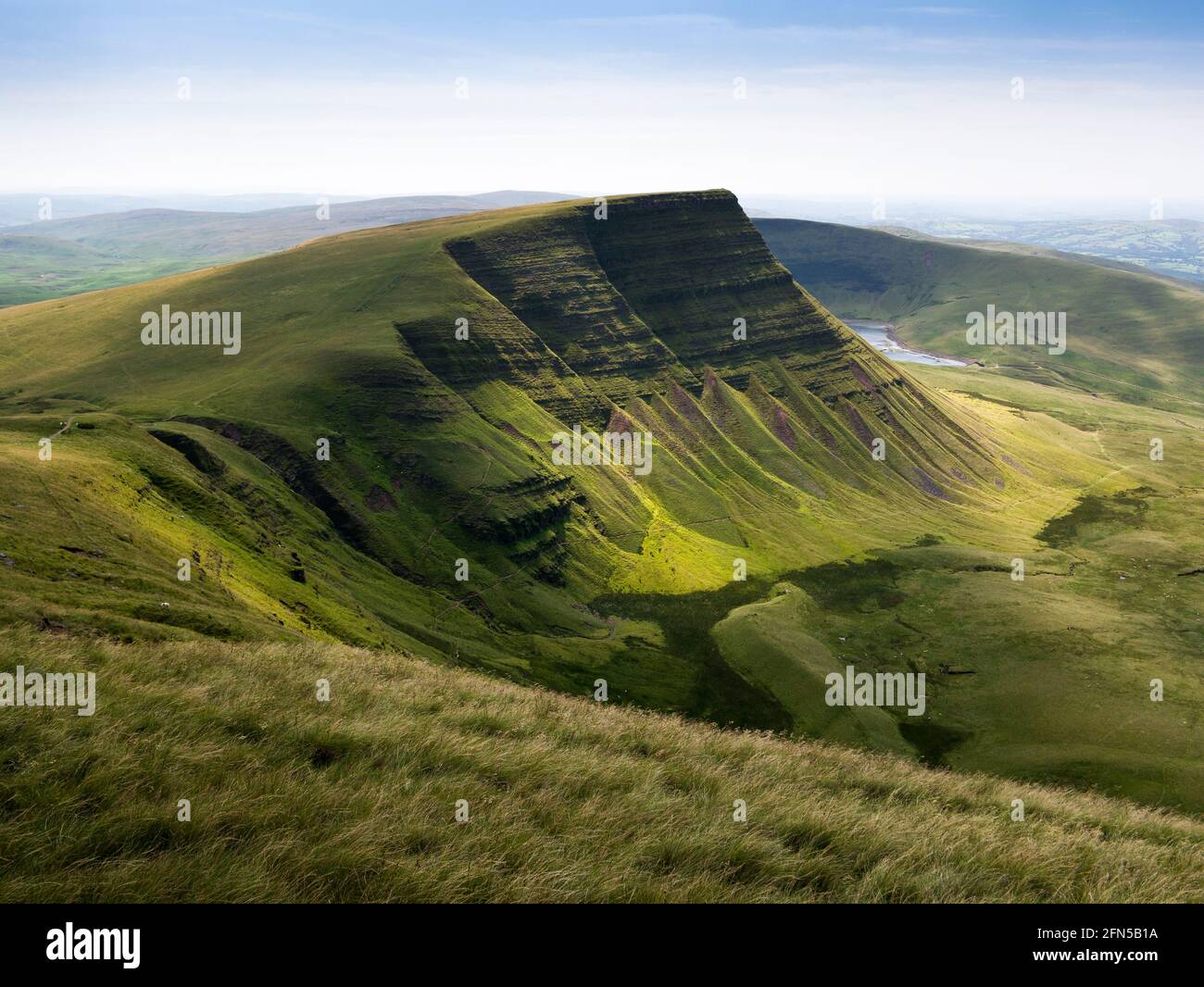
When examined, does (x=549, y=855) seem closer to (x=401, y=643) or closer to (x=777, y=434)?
(x=401, y=643)

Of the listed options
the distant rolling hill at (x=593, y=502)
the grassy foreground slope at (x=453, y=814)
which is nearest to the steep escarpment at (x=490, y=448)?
the distant rolling hill at (x=593, y=502)

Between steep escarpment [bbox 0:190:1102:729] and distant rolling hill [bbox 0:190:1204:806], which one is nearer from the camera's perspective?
steep escarpment [bbox 0:190:1102:729]

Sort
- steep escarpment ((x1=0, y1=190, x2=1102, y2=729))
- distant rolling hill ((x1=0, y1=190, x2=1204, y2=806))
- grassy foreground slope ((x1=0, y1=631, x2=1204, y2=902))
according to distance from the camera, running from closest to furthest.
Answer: grassy foreground slope ((x1=0, y1=631, x2=1204, y2=902)) < steep escarpment ((x1=0, y1=190, x2=1102, y2=729)) < distant rolling hill ((x1=0, y1=190, x2=1204, y2=806))

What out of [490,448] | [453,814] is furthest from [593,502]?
[453,814]

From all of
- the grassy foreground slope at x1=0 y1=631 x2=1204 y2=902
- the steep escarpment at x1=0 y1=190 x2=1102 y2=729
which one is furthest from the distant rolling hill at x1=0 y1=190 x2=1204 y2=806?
the grassy foreground slope at x1=0 y1=631 x2=1204 y2=902

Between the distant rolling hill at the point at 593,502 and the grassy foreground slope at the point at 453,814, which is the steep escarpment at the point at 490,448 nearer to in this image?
the distant rolling hill at the point at 593,502

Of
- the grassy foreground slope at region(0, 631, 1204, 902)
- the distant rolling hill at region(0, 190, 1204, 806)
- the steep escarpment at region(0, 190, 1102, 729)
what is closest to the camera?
the grassy foreground slope at region(0, 631, 1204, 902)

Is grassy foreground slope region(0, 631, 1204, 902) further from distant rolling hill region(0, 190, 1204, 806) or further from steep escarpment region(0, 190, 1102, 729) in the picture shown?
steep escarpment region(0, 190, 1102, 729)

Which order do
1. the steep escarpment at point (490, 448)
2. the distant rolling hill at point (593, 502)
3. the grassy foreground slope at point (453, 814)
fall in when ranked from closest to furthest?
1. the grassy foreground slope at point (453, 814)
2. the steep escarpment at point (490, 448)
3. the distant rolling hill at point (593, 502)
